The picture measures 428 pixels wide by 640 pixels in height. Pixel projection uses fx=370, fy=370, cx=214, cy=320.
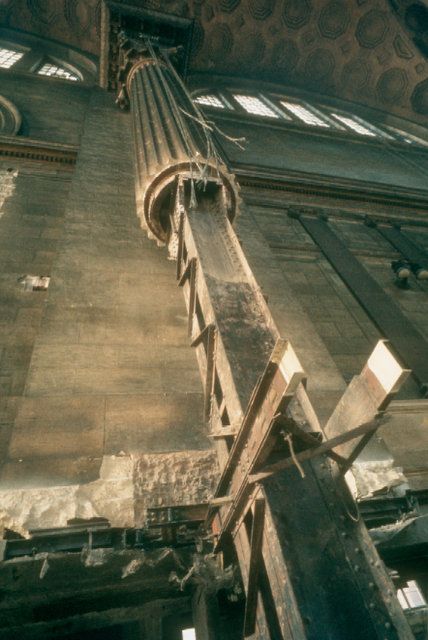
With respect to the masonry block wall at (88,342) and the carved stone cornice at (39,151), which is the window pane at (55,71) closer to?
the carved stone cornice at (39,151)

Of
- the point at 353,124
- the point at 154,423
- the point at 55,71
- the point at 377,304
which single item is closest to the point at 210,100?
the point at 55,71

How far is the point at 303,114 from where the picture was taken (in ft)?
54.6

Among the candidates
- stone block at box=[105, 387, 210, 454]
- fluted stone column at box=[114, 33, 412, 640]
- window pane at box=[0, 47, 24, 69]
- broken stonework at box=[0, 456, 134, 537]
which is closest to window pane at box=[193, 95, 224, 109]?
window pane at box=[0, 47, 24, 69]

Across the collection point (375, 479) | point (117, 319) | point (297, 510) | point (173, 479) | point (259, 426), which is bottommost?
point (297, 510)

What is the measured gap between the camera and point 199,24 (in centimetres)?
1582

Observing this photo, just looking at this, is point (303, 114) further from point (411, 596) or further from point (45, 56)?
point (411, 596)

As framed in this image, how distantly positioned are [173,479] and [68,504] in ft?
2.65

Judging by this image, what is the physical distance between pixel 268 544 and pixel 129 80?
1135 cm

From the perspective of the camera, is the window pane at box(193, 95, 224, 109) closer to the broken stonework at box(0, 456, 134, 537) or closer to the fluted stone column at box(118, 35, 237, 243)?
the fluted stone column at box(118, 35, 237, 243)

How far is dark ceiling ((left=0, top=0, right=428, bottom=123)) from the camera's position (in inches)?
595

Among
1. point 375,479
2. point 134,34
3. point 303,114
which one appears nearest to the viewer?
point 375,479

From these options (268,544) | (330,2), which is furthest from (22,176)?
(330,2)

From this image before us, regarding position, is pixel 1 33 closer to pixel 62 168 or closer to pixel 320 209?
pixel 62 168

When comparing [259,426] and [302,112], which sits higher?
[302,112]
